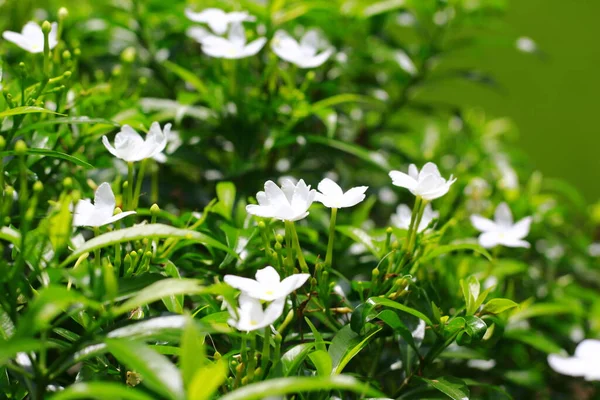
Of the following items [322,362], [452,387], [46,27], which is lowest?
[452,387]

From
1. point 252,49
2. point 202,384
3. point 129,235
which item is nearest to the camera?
point 202,384

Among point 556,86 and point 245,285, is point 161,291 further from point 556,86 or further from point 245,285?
point 556,86

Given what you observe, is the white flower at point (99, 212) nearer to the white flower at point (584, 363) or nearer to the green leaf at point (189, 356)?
the green leaf at point (189, 356)

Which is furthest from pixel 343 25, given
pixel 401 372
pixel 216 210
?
pixel 401 372

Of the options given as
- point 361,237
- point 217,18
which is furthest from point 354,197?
point 217,18

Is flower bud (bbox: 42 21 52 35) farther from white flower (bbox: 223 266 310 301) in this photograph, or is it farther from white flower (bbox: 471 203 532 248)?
white flower (bbox: 471 203 532 248)

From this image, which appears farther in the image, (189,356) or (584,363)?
(584,363)

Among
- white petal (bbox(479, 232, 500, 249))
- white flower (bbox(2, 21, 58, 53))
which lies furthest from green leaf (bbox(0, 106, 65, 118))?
white petal (bbox(479, 232, 500, 249))
